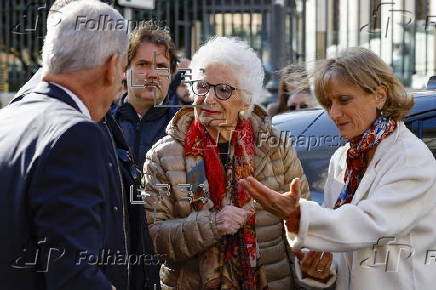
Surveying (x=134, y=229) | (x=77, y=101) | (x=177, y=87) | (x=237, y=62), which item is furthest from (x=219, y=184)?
(x=177, y=87)

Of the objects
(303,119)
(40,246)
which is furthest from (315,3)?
(40,246)

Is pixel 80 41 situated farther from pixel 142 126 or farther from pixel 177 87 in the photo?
pixel 177 87

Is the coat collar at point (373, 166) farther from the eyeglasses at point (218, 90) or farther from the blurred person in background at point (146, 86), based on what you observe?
the blurred person in background at point (146, 86)

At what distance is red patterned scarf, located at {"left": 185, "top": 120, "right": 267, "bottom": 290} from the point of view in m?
4.16

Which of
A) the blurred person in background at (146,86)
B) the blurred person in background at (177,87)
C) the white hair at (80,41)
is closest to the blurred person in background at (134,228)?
the white hair at (80,41)

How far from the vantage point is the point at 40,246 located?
2.88 m

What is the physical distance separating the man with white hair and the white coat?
788mm

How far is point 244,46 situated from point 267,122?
0.36 meters

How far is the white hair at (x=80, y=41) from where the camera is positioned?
10.0ft

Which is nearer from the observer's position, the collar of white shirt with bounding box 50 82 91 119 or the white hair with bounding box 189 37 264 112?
the collar of white shirt with bounding box 50 82 91 119

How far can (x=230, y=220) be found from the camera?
4.05 metres

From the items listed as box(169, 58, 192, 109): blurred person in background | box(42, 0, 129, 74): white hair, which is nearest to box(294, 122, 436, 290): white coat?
box(42, 0, 129, 74): white hair

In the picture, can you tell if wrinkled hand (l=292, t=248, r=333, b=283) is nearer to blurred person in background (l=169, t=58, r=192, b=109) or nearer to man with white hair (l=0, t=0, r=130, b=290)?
man with white hair (l=0, t=0, r=130, b=290)

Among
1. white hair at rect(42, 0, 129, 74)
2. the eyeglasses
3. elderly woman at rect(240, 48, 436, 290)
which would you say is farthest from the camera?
the eyeglasses
